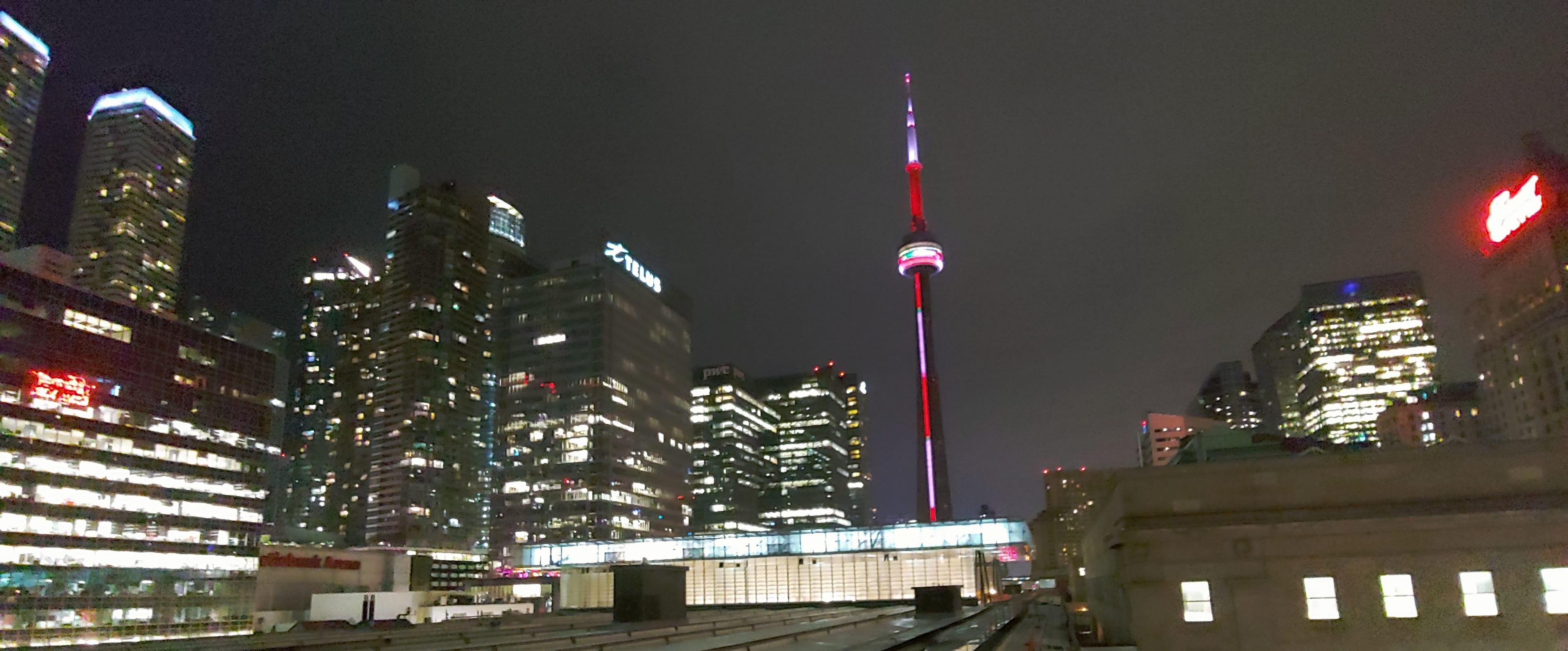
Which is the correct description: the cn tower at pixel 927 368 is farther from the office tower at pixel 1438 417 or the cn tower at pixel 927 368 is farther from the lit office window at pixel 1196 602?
the lit office window at pixel 1196 602

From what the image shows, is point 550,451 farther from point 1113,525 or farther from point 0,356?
Result: point 1113,525

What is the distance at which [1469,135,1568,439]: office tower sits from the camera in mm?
131625

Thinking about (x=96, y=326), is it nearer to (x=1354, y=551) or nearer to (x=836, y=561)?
(x=836, y=561)

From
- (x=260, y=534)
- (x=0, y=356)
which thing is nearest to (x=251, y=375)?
(x=260, y=534)

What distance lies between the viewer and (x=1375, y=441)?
191 meters

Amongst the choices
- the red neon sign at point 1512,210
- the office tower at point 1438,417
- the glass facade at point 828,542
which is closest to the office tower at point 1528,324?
the office tower at point 1438,417

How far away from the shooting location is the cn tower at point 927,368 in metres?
173

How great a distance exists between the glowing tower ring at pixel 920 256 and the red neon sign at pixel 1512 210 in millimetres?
121881

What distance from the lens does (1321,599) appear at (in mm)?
24312

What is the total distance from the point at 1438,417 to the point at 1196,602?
183112 mm

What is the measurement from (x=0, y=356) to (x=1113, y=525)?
113 metres

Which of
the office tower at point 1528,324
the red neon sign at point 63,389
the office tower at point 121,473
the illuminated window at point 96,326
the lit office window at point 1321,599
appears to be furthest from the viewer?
the office tower at point 1528,324

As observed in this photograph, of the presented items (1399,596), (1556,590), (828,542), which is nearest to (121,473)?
(828,542)

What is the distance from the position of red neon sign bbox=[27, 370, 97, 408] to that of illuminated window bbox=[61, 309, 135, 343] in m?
5.67
